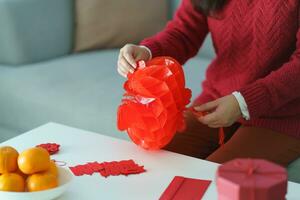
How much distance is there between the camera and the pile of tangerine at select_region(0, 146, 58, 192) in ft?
2.99

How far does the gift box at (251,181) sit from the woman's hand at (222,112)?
0.44 metres

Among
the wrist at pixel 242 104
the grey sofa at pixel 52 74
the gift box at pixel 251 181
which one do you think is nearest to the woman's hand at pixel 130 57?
the wrist at pixel 242 104

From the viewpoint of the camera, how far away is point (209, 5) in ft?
4.48

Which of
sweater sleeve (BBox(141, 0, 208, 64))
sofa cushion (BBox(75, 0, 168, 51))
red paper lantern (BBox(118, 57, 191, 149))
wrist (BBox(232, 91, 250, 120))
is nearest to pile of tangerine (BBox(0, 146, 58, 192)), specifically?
red paper lantern (BBox(118, 57, 191, 149))

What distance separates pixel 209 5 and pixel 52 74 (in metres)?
0.72

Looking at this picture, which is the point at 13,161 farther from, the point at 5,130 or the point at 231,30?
the point at 5,130

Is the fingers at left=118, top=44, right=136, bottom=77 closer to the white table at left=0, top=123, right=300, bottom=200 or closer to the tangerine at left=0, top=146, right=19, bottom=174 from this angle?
the white table at left=0, top=123, right=300, bottom=200

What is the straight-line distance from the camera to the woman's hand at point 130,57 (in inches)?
47.2

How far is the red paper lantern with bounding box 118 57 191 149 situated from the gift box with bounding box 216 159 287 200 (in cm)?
37

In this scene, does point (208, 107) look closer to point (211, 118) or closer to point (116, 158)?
point (211, 118)

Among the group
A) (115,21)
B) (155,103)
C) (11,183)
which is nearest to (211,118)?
(155,103)

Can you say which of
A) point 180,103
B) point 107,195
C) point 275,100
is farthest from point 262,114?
point 107,195

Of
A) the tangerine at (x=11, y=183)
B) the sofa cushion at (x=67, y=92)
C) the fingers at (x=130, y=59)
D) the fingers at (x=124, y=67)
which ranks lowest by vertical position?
the sofa cushion at (x=67, y=92)

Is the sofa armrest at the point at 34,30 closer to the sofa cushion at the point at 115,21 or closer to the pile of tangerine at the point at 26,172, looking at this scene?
the sofa cushion at the point at 115,21
